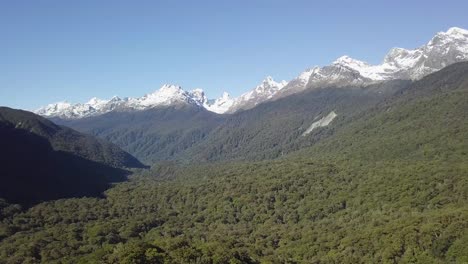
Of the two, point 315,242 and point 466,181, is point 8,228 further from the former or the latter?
point 466,181

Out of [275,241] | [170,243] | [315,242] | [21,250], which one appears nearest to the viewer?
[170,243]

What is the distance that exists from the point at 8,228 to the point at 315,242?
105794mm

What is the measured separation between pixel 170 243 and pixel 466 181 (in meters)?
116

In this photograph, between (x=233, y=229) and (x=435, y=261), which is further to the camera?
(x=233, y=229)

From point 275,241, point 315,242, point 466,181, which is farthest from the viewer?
point 466,181

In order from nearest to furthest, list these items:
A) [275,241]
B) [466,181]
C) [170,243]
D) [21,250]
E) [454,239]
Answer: [170,243] → [454,239] → [21,250] → [275,241] → [466,181]

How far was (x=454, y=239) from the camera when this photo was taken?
440ft

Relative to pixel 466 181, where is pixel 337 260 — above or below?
below

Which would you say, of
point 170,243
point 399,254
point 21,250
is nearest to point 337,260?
point 399,254

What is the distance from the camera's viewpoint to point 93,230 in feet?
562

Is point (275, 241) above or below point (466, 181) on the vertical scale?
below

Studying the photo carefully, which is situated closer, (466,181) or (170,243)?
(170,243)

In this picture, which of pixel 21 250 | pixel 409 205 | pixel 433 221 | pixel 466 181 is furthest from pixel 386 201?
pixel 21 250

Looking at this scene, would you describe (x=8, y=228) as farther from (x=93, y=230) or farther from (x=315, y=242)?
(x=315, y=242)
